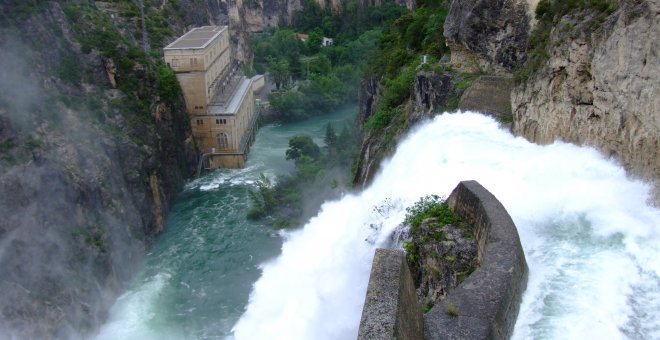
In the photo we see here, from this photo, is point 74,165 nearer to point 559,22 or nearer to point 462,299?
point 559,22

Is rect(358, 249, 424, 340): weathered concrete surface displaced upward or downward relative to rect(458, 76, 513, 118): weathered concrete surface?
upward

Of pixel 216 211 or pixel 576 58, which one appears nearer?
pixel 576 58

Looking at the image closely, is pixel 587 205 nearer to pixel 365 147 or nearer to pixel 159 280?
pixel 365 147

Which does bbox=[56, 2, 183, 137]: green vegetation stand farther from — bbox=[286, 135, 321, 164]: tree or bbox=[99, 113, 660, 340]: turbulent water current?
bbox=[99, 113, 660, 340]: turbulent water current

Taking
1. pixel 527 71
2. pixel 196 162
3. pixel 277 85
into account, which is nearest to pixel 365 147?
pixel 527 71

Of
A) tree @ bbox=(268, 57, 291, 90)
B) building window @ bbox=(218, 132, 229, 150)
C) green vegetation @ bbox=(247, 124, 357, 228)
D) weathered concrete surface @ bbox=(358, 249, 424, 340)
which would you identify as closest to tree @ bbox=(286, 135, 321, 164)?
green vegetation @ bbox=(247, 124, 357, 228)

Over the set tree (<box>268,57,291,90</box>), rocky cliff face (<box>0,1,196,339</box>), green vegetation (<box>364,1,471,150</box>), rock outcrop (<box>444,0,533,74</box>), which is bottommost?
tree (<box>268,57,291,90</box>)
